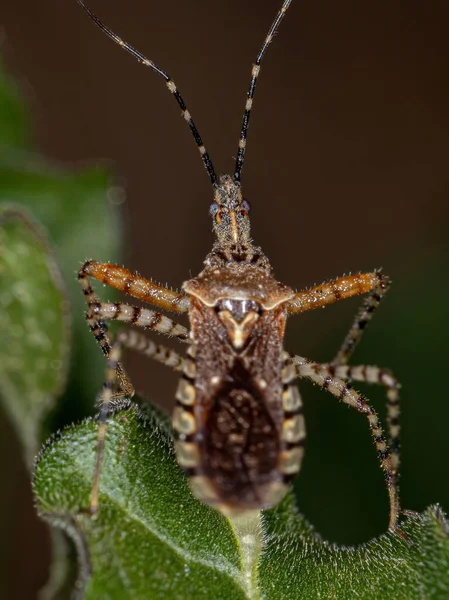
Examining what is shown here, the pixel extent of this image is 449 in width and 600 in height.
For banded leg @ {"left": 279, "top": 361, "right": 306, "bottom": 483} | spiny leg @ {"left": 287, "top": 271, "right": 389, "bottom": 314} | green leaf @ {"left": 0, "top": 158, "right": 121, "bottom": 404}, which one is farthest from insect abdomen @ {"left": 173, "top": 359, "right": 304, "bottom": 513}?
spiny leg @ {"left": 287, "top": 271, "right": 389, "bottom": 314}

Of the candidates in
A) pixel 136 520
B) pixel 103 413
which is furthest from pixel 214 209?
pixel 136 520

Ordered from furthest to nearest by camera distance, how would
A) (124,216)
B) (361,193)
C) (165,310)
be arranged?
(361,193) → (165,310) → (124,216)

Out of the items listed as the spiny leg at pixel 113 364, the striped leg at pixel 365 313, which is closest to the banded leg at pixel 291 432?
the spiny leg at pixel 113 364

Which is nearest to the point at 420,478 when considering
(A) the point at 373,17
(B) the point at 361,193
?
(B) the point at 361,193

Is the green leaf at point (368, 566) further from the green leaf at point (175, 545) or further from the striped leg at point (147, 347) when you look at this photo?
the striped leg at point (147, 347)

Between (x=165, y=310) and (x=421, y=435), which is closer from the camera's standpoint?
(x=165, y=310)

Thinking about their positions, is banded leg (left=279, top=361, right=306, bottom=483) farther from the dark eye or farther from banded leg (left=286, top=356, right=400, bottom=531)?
the dark eye

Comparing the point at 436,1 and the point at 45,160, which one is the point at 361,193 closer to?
the point at 436,1
